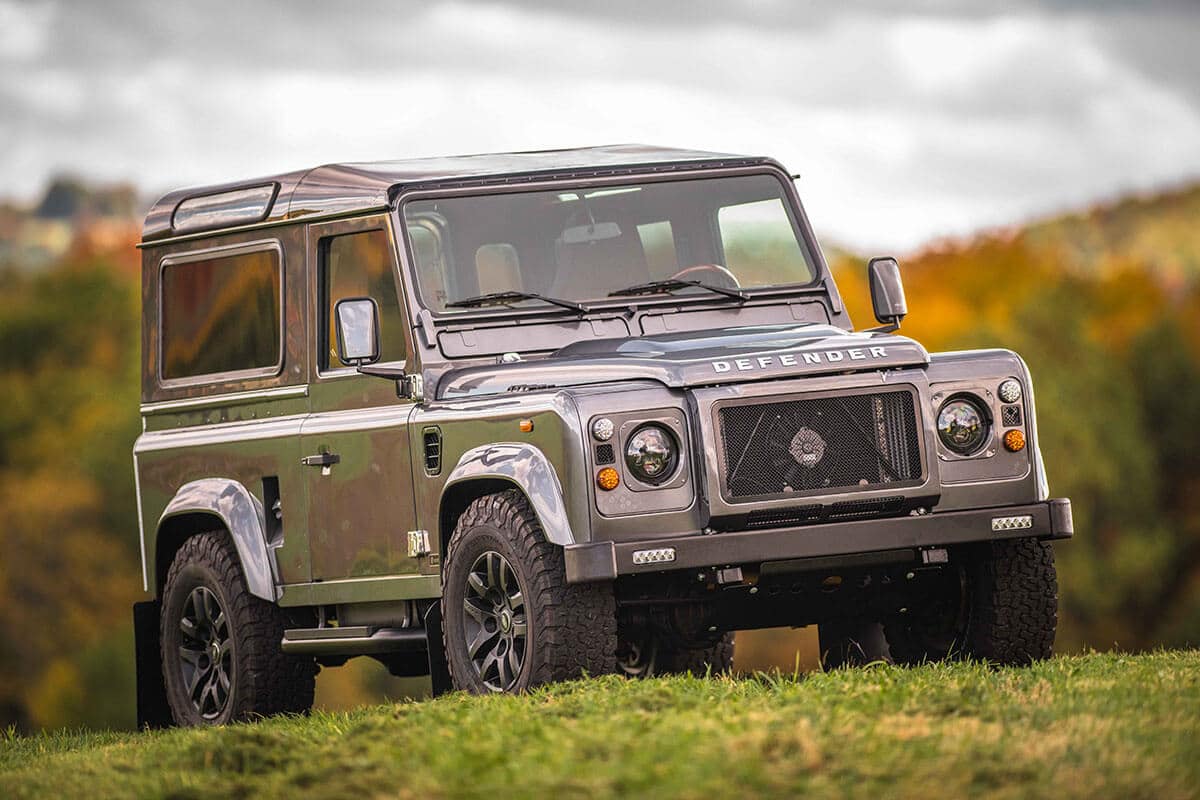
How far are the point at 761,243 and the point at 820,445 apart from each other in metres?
2.29

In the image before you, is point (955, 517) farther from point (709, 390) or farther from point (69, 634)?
point (69, 634)

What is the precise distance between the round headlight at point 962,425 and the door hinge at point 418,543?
2410 mm

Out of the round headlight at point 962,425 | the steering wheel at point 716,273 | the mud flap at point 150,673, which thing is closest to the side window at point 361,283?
the steering wheel at point 716,273

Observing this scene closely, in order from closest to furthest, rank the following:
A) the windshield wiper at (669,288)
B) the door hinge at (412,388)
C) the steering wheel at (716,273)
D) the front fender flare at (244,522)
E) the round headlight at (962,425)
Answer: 1. the round headlight at (962,425)
2. the door hinge at (412,388)
3. the windshield wiper at (669,288)
4. the steering wheel at (716,273)
5. the front fender flare at (244,522)

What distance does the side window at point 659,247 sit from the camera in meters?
11.7

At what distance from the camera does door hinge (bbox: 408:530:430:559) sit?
10871 mm

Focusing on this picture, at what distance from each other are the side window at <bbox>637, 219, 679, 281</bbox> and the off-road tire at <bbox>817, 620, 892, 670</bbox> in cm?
194

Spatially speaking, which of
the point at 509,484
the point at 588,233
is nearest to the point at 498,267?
the point at 588,233

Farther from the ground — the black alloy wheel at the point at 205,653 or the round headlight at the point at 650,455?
the round headlight at the point at 650,455

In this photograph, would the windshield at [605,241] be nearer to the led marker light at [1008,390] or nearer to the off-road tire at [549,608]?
the off-road tire at [549,608]

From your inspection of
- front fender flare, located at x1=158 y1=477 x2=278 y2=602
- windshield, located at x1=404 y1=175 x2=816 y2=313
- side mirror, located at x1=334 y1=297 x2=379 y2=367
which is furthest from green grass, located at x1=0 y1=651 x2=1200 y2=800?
windshield, located at x1=404 y1=175 x2=816 y2=313

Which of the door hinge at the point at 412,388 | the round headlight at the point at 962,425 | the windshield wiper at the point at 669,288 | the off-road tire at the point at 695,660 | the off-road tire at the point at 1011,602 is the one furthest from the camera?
the off-road tire at the point at 695,660

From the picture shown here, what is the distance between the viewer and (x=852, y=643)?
39.0 ft

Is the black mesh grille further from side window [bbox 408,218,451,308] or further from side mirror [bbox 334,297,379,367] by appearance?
side mirror [bbox 334,297,379,367]
